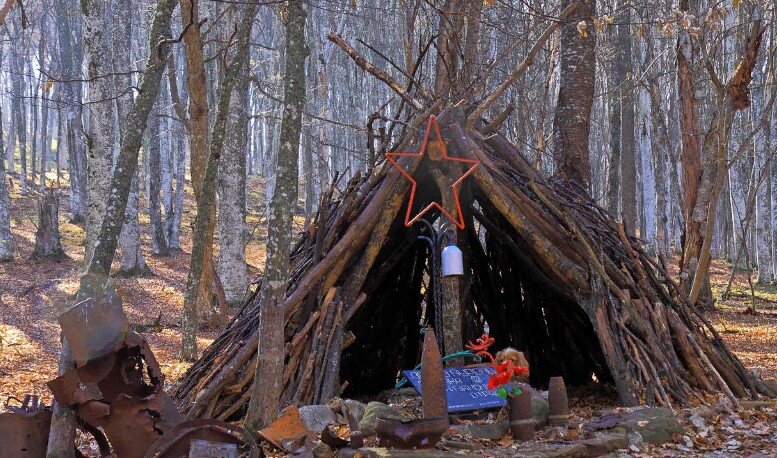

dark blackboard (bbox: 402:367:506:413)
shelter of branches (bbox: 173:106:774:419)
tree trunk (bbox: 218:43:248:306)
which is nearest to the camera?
dark blackboard (bbox: 402:367:506:413)

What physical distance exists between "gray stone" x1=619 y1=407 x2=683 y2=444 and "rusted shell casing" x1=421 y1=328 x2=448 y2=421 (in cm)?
137

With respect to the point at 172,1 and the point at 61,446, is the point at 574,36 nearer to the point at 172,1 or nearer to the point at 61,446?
the point at 172,1

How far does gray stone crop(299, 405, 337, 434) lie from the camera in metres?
4.98

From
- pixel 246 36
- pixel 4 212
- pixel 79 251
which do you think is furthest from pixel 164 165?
pixel 246 36

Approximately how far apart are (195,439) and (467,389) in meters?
2.18

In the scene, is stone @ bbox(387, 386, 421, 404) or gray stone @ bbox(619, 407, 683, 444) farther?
stone @ bbox(387, 386, 421, 404)

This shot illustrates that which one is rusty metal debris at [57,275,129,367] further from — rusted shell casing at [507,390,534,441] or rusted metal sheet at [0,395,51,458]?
rusted shell casing at [507,390,534,441]

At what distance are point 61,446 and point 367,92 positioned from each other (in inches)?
1160

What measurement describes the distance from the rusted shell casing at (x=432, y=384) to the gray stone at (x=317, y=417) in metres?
0.75

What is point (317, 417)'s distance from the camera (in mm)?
5090

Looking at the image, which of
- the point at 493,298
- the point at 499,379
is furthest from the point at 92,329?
the point at 493,298

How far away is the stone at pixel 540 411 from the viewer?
17.4 ft

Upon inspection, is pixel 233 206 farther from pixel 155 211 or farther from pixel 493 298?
pixel 155 211

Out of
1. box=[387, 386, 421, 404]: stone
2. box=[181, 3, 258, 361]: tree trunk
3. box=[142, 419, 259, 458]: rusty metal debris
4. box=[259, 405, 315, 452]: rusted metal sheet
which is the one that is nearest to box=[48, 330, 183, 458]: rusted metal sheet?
box=[142, 419, 259, 458]: rusty metal debris
